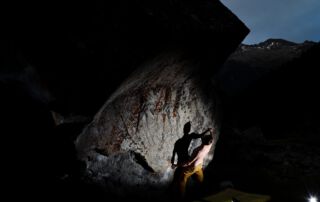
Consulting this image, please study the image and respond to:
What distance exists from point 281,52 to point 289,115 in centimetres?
1994

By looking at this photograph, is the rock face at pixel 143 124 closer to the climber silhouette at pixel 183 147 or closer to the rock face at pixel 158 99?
the rock face at pixel 158 99

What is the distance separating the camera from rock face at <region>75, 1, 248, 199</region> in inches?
203

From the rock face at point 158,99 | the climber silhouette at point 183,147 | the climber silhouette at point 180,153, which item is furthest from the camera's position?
the climber silhouette at point 183,147

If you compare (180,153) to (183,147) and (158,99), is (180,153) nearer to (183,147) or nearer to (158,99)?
(183,147)

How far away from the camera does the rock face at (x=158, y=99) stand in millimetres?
5148

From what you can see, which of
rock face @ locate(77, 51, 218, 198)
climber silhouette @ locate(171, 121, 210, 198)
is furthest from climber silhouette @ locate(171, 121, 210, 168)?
rock face @ locate(77, 51, 218, 198)

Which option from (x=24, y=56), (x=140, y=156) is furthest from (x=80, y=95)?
(x=140, y=156)

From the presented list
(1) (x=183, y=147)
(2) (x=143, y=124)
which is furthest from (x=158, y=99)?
(1) (x=183, y=147)

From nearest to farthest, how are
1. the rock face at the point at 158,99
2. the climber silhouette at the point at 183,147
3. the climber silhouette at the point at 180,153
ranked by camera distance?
the rock face at the point at 158,99 → the climber silhouette at the point at 180,153 → the climber silhouette at the point at 183,147

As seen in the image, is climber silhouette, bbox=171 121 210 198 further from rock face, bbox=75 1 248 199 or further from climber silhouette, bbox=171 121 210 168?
rock face, bbox=75 1 248 199

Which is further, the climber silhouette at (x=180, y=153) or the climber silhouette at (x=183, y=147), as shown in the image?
the climber silhouette at (x=183, y=147)

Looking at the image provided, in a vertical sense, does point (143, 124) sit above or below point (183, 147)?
above

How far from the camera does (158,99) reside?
6.04 metres

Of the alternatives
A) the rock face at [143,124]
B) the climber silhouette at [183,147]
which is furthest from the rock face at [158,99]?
the climber silhouette at [183,147]
